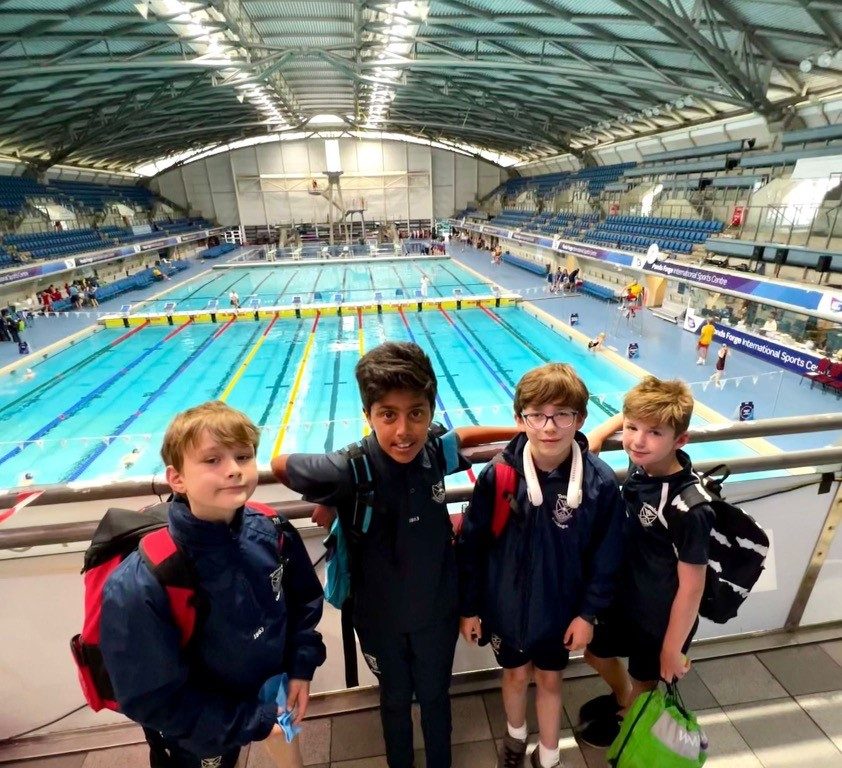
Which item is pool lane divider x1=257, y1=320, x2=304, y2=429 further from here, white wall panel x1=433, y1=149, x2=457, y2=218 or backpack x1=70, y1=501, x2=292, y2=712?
white wall panel x1=433, y1=149, x2=457, y2=218

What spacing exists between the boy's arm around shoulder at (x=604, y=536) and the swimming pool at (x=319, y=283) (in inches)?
680

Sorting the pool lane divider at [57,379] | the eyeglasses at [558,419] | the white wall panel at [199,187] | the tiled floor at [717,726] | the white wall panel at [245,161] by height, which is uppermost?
the white wall panel at [245,161]

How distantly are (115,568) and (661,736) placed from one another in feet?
6.00

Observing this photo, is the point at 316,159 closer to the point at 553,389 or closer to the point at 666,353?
the point at 666,353

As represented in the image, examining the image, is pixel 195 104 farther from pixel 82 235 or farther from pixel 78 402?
pixel 78 402

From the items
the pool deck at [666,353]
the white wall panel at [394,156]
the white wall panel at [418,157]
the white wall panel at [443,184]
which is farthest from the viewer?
the white wall panel at [443,184]

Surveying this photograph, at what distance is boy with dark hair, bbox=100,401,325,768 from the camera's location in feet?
3.74

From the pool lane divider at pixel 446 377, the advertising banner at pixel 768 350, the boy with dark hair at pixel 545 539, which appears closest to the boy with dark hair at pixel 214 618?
the boy with dark hair at pixel 545 539

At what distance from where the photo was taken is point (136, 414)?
34.5 ft

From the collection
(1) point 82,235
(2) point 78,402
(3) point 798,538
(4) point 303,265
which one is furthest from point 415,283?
(3) point 798,538

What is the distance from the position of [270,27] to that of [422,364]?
68.3 ft

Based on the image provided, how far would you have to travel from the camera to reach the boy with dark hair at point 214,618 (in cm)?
114

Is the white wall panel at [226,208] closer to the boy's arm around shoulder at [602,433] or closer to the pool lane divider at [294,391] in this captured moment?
the pool lane divider at [294,391]

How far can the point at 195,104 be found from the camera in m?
25.0
